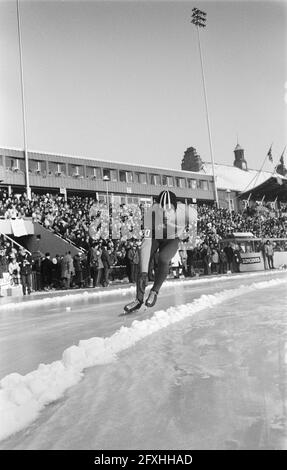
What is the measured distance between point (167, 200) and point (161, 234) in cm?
56

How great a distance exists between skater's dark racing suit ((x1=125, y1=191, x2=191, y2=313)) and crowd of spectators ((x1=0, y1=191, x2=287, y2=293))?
6391 mm

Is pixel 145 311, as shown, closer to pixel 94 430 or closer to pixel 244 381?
pixel 244 381

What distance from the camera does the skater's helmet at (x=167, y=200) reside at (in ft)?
15.6

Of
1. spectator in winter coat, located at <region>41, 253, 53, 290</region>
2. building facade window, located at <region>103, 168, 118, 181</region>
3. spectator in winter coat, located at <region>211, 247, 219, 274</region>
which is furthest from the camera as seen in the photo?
building facade window, located at <region>103, 168, 118, 181</region>

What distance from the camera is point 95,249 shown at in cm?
1579

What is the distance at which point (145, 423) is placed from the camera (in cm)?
169

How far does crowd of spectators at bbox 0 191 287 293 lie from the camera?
16.1 meters

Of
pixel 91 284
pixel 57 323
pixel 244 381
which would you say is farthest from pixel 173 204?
pixel 91 284

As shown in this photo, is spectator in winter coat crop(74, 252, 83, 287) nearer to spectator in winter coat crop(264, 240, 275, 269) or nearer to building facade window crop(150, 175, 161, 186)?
spectator in winter coat crop(264, 240, 275, 269)

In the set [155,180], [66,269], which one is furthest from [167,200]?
[155,180]

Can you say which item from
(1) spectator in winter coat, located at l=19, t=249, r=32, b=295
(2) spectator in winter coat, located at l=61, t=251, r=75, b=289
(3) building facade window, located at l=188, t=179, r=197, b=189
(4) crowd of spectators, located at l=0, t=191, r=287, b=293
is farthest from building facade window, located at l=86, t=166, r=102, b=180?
(1) spectator in winter coat, located at l=19, t=249, r=32, b=295

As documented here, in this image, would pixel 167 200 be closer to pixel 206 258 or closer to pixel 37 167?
pixel 206 258

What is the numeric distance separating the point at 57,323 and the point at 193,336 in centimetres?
216
